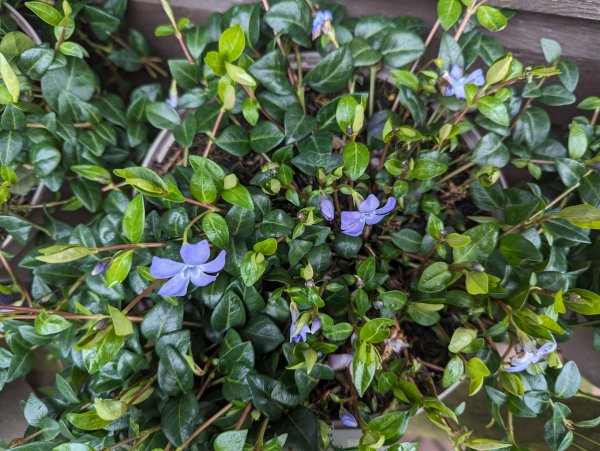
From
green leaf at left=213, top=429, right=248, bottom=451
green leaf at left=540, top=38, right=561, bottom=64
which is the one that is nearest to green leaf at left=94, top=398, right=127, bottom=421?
green leaf at left=213, top=429, right=248, bottom=451

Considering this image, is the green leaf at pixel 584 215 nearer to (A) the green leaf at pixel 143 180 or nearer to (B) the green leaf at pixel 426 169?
(B) the green leaf at pixel 426 169

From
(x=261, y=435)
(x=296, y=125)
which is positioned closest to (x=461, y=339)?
(x=261, y=435)

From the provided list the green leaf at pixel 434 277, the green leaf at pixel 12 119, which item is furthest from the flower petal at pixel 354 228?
the green leaf at pixel 12 119

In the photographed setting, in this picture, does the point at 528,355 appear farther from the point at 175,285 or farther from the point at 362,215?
the point at 175,285

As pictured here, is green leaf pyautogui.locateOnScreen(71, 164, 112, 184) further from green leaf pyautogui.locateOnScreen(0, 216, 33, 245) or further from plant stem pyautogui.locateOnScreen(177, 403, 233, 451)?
plant stem pyautogui.locateOnScreen(177, 403, 233, 451)

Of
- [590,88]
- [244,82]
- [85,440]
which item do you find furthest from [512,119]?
[85,440]

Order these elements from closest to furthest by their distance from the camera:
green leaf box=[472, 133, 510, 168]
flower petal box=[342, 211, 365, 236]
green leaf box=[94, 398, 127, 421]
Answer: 1. green leaf box=[94, 398, 127, 421]
2. flower petal box=[342, 211, 365, 236]
3. green leaf box=[472, 133, 510, 168]
